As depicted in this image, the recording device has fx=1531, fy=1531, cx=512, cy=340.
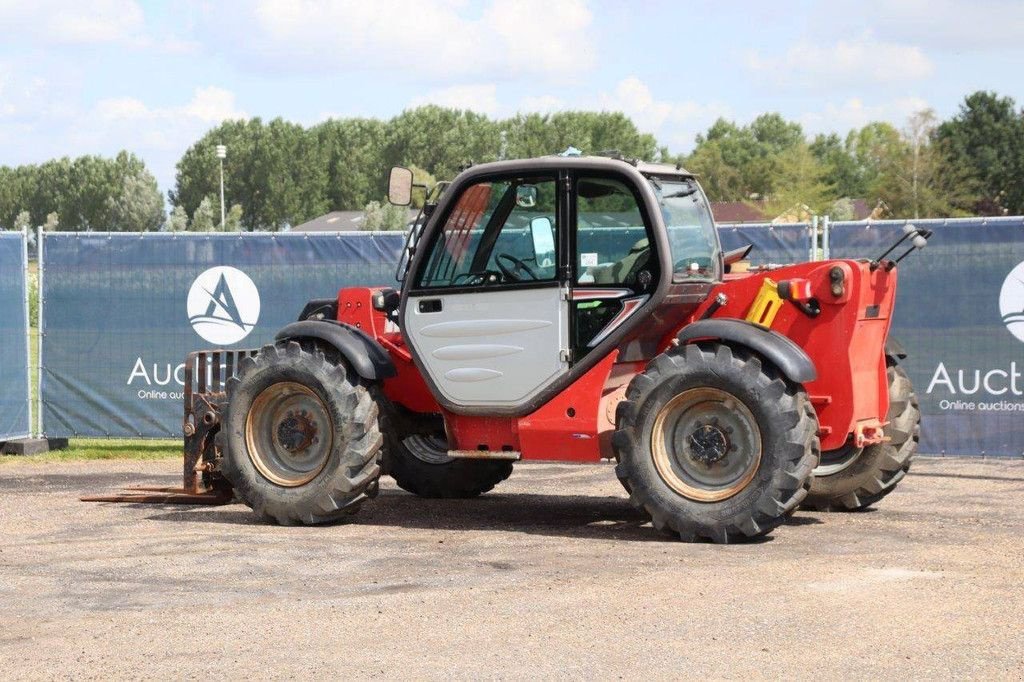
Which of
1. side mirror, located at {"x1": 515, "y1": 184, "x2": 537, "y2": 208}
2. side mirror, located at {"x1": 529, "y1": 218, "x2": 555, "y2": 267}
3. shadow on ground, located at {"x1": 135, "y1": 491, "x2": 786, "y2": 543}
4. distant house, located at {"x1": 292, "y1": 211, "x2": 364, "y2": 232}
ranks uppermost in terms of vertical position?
distant house, located at {"x1": 292, "y1": 211, "x2": 364, "y2": 232}

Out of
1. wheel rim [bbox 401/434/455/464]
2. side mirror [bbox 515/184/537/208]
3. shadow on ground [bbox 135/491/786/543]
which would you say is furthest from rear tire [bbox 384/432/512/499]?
side mirror [bbox 515/184/537/208]

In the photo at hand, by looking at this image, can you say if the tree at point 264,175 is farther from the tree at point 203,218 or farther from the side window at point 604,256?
the side window at point 604,256

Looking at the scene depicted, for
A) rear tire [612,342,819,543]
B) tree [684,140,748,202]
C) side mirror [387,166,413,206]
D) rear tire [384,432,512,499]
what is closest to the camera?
rear tire [612,342,819,543]

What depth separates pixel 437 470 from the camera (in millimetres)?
11750

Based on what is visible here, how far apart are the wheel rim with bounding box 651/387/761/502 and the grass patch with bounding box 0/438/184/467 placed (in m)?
7.32

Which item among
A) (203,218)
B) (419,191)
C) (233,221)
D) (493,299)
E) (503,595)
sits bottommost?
(503,595)

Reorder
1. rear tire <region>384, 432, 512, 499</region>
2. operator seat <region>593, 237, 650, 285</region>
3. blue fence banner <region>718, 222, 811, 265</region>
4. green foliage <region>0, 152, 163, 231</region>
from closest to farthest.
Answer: operator seat <region>593, 237, 650, 285</region>
rear tire <region>384, 432, 512, 499</region>
blue fence banner <region>718, 222, 811, 265</region>
green foliage <region>0, 152, 163, 231</region>

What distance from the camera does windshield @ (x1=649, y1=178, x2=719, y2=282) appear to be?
388 inches

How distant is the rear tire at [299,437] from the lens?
33.7 feet

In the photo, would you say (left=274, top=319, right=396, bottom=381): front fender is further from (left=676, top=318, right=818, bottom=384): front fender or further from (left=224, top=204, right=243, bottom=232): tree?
(left=224, top=204, right=243, bottom=232): tree

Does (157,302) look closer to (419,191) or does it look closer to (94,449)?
(94,449)

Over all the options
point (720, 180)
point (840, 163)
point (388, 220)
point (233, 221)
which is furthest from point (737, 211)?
point (840, 163)

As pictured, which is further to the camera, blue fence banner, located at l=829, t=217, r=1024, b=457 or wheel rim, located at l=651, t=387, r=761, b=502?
blue fence banner, located at l=829, t=217, r=1024, b=457

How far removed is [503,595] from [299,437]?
10.7 ft
